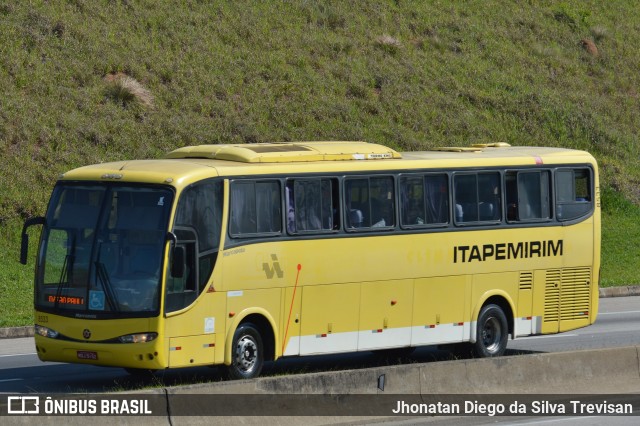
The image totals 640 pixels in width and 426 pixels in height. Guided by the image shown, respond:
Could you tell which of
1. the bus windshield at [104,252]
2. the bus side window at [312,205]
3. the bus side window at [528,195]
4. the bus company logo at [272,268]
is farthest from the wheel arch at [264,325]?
the bus side window at [528,195]

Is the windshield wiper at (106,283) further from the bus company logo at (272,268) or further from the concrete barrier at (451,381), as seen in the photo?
the concrete barrier at (451,381)

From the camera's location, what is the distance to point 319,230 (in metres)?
17.2

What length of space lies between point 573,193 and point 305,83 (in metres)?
20.2

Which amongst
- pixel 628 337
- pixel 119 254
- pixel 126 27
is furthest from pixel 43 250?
pixel 126 27

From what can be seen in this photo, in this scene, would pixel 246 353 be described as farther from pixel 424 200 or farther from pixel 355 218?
pixel 424 200

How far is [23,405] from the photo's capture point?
35.8ft

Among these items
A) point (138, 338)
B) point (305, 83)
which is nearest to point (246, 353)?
point (138, 338)

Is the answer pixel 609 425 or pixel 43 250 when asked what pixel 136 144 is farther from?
pixel 609 425

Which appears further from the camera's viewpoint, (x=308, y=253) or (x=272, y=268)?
(x=308, y=253)

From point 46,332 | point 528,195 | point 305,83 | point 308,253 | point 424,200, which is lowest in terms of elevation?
point 46,332

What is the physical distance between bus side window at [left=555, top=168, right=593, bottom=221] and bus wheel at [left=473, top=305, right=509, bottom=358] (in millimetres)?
2113

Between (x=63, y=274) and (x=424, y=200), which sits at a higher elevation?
(x=424, y=200)

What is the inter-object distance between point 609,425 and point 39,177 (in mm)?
20118

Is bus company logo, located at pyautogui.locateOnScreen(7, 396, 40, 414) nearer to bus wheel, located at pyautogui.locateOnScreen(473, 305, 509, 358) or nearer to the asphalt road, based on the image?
the asphalt road
